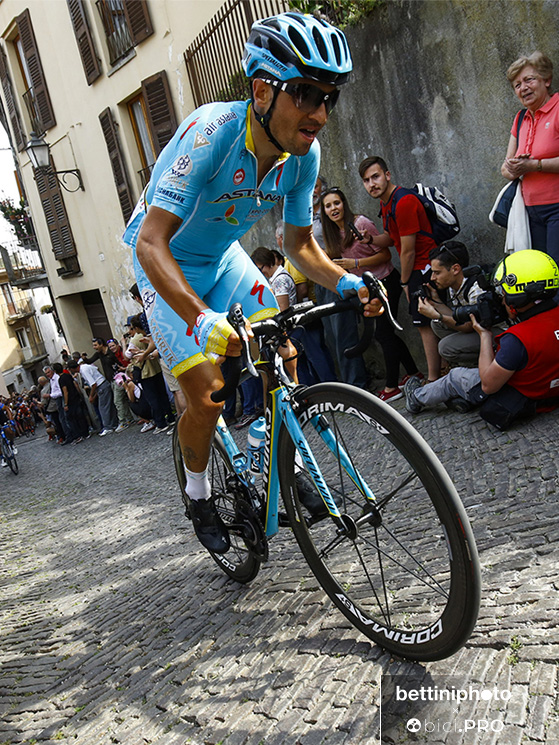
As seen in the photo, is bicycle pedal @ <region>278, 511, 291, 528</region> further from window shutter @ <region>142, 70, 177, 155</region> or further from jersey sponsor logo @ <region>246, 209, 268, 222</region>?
window shutter @ <region>142, 70, 177, 155</region>

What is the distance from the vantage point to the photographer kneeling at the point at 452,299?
5.80 meters

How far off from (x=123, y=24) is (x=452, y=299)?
11.7 metres

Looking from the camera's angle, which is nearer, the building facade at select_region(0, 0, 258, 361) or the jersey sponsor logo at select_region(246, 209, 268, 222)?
the jersey sponsor logo at select_region(246, 209, 268, 222)

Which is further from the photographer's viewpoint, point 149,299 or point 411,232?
point 411,232

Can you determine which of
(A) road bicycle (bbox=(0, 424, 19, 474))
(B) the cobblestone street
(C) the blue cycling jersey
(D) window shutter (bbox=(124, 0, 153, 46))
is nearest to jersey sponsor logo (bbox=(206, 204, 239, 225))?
(C) the blue cycling jersey

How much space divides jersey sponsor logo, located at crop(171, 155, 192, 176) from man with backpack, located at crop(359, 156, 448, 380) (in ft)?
13.3

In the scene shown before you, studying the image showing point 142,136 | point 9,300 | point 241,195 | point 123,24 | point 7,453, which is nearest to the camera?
point 241,195

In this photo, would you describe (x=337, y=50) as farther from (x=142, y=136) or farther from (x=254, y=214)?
(x=142, y=136)

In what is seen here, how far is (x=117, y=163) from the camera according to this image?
51.9 ft

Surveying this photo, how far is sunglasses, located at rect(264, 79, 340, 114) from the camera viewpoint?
259 cm

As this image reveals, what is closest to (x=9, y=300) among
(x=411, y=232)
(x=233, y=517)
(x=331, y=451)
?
(x=411, y=232)

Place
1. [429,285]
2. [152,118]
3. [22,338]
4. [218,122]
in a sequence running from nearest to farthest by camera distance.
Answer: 1. [218,122]
2. [429,285]
3. [152,118]
4. [22,338]

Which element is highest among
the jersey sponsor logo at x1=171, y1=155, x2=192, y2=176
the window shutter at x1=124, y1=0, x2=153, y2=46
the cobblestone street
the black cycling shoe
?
the window shutter at x1=124, y1=0, x2=153, y2=46

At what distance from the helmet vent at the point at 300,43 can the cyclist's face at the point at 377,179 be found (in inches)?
167
